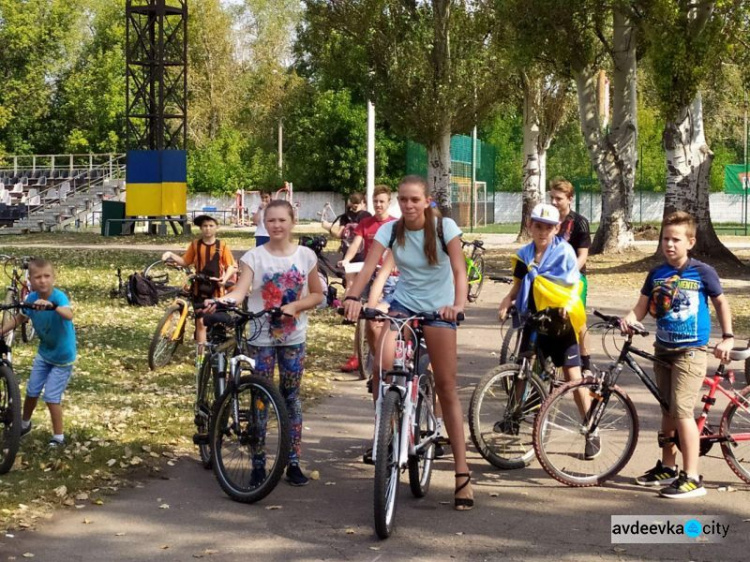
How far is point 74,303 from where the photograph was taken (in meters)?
17.7

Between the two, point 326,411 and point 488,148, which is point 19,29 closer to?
point 488,148

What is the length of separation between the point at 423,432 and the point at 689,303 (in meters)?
1.70

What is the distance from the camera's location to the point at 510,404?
24.3 feet

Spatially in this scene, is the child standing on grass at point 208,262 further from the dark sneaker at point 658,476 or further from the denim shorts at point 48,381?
the dark sneaker at point 658,476

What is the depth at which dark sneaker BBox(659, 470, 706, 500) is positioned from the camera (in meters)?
6.76

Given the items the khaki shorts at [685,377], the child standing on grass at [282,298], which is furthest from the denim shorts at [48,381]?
the khaki shorts at [685,377]

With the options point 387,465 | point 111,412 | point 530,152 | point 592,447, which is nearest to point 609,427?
point 592,447

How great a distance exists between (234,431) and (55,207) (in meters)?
43.1

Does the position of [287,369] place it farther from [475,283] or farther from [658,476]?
[475,283]

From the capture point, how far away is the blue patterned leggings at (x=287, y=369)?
7.03 meters

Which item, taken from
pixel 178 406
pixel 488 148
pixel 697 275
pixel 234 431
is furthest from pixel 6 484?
pixel 488 148

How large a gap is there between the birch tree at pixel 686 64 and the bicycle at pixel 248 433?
1686 cm

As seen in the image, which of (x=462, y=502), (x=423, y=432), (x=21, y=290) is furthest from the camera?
(x=21, y=290)

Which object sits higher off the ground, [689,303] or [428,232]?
[428,232]
